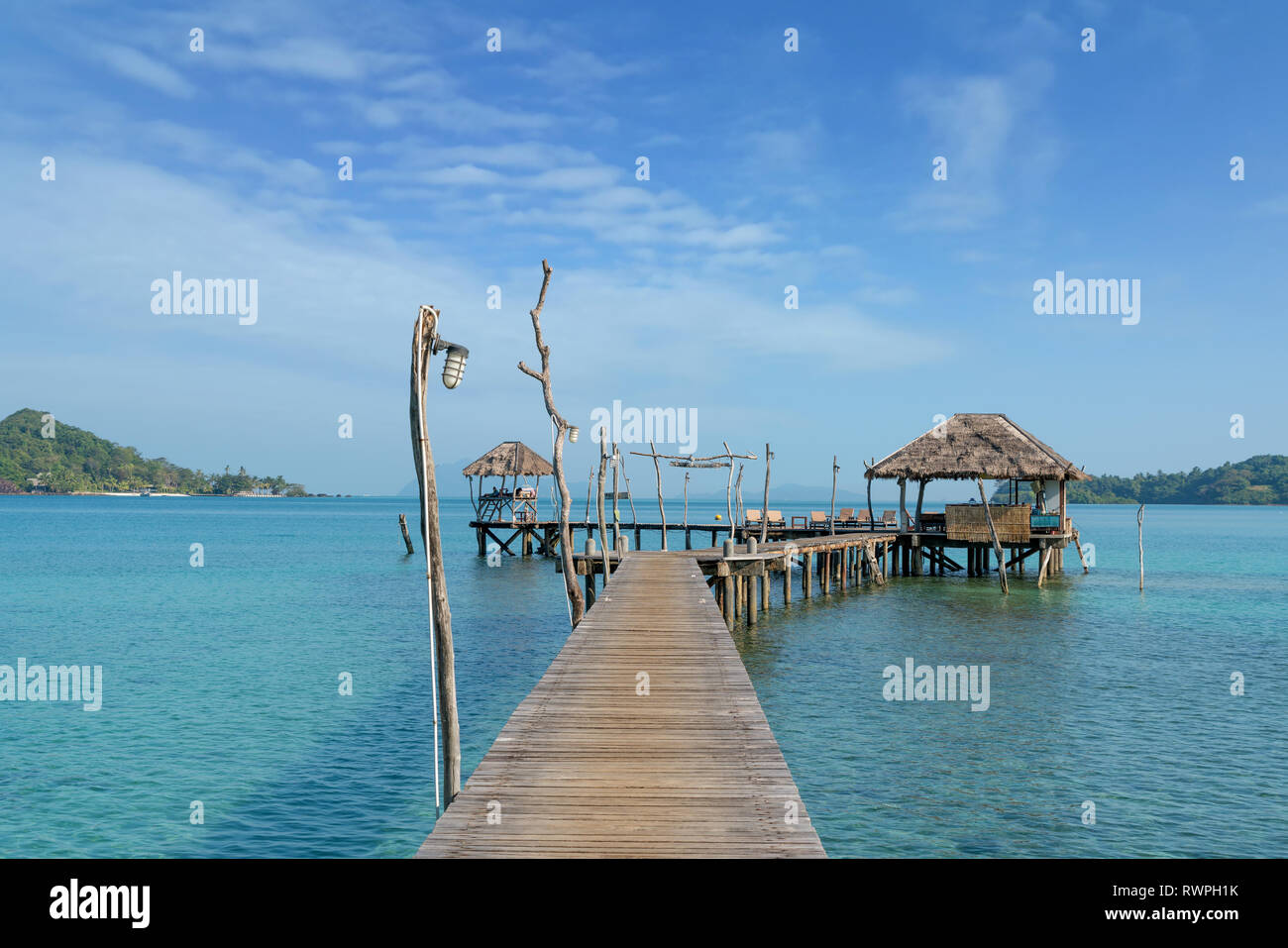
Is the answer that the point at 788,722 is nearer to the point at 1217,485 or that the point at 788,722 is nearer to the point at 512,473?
the point at 512,473

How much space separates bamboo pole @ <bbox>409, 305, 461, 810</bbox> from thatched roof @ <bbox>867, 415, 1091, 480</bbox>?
2604 centimetres

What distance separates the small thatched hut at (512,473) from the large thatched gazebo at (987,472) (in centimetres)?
1809

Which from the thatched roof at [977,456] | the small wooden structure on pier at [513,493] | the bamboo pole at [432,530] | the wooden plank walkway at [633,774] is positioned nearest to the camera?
the wooden plank walkway at [633,774]

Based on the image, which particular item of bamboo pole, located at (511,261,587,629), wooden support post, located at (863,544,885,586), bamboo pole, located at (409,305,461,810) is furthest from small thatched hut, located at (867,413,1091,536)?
bamboo pole, located at (409,305,461,810)

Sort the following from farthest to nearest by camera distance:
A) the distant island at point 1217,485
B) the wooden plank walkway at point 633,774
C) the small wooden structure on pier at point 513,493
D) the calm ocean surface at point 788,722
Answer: the distant island at point 1217,485 < the small wooden structure on pier at point 513,493 < the calm ocean surface at point 788,722 < the wooden plank walkway at point 633,774

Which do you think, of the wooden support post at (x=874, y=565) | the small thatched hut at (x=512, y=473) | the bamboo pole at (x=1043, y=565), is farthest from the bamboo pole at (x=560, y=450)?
the small thatched hut at (x=512, y=473)

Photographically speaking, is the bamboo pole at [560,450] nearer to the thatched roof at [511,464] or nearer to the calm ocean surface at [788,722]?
the calm ocean surface at [788,722]

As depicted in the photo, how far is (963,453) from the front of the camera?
31438 millimetres

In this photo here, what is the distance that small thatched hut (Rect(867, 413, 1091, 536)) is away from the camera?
30484 millimetres

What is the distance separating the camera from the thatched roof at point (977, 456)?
3047cm
